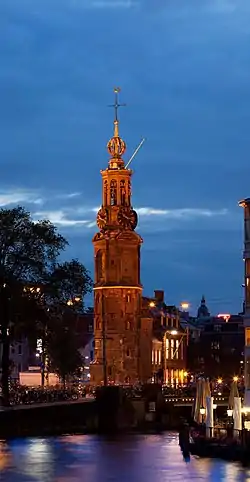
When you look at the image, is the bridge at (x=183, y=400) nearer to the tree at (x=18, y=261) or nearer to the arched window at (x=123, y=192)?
the tree at (x=18, y=261)

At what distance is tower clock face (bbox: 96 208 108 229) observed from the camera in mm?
191000

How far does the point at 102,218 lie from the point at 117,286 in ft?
39.1

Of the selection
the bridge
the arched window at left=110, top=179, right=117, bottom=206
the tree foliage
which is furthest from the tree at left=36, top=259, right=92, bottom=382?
the arched window at left=110, top=179, right=117, bottom=206

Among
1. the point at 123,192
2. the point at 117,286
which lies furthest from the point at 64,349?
the point at 123,192

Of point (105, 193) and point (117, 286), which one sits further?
point (105, 193)

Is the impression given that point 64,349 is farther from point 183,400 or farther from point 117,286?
point 117,286

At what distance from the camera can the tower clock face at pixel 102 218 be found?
191 metres

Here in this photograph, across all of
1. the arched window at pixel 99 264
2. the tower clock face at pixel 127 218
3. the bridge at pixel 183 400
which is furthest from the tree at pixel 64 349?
the tower clock face at pixel 127 218

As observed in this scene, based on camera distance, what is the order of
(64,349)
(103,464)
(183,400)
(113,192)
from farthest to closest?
(113,192) < (183,400) < (64,349) < (103,464)

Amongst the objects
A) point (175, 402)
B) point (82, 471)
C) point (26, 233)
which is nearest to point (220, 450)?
point (82, 471)

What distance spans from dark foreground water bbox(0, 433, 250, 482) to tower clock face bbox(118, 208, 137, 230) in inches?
3583

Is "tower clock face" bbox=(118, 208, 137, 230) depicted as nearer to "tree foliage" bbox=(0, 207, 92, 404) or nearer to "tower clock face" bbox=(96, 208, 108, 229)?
"tower clock face" bbox=(96, 208, 108, 229)

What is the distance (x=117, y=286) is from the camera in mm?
186875

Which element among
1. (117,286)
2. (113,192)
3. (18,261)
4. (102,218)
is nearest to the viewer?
(18,261)
